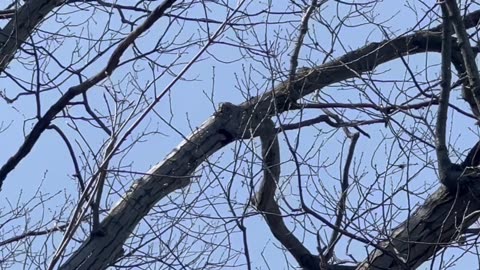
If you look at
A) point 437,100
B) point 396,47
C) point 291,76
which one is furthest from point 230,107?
point 437,100

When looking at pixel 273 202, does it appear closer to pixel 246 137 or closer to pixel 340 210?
pixel 246 137

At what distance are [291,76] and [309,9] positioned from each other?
40cm

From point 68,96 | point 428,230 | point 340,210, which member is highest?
point 68,96

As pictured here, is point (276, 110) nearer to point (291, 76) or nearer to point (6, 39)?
point (291, 76)

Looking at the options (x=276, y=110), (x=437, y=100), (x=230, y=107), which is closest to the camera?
(x=437, y=100)

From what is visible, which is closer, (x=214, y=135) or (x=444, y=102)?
(x=444, y=102)

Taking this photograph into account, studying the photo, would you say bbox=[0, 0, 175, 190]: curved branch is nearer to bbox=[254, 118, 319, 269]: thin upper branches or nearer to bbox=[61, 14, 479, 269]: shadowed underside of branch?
bbox=[61, 14, 479, 269]: shadowed underside of branch

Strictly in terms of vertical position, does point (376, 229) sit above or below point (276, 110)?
below

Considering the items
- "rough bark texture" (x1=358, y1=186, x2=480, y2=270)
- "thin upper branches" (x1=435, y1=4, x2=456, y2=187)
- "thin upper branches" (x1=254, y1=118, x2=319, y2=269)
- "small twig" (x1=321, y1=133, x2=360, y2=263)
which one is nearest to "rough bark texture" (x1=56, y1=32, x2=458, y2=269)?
"thin upper branches" (x1=254, y1=118, x2=319, y2=269)

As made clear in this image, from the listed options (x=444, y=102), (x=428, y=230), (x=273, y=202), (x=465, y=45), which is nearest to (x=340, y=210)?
(x=428, y=230)

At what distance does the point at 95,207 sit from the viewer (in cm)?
552

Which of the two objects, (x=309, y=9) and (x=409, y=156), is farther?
(x=309, y=9)

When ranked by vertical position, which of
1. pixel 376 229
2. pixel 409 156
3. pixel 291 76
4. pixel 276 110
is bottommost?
pixel 376 229

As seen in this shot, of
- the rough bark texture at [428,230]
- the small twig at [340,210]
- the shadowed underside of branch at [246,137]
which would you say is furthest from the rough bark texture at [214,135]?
the rough bark texture at [428,230]
